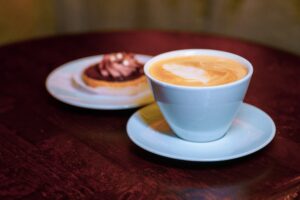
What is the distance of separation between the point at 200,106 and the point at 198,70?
0.32 feet

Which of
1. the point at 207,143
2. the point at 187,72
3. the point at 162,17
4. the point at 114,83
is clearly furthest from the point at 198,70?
the point at 162,17

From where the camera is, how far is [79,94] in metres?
0.90

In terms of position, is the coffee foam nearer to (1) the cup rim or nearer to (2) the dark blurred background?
(1) the cup rim

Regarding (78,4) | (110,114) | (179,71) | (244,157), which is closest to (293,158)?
(244,157)

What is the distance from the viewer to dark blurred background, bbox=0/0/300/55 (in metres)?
1.74

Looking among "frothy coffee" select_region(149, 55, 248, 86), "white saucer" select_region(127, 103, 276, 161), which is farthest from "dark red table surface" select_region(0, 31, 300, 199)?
"frothy coffee" select_region(149, 55, 248, 86)

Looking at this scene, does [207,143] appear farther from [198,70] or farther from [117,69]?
[117,69]

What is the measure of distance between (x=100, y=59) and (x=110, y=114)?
0.89 ft

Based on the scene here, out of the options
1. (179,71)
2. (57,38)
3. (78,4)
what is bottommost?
(78,4)

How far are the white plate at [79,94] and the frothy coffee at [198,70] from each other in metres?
0.11

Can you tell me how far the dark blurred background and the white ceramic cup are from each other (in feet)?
3.62

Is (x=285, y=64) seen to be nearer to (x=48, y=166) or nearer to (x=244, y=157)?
(x=244, y=157)

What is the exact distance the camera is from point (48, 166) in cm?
66

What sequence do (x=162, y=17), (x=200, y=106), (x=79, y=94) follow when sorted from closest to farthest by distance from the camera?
1. (x=200, y=106)
2. (x=79, y=94)
3. (x=162, y=17)
